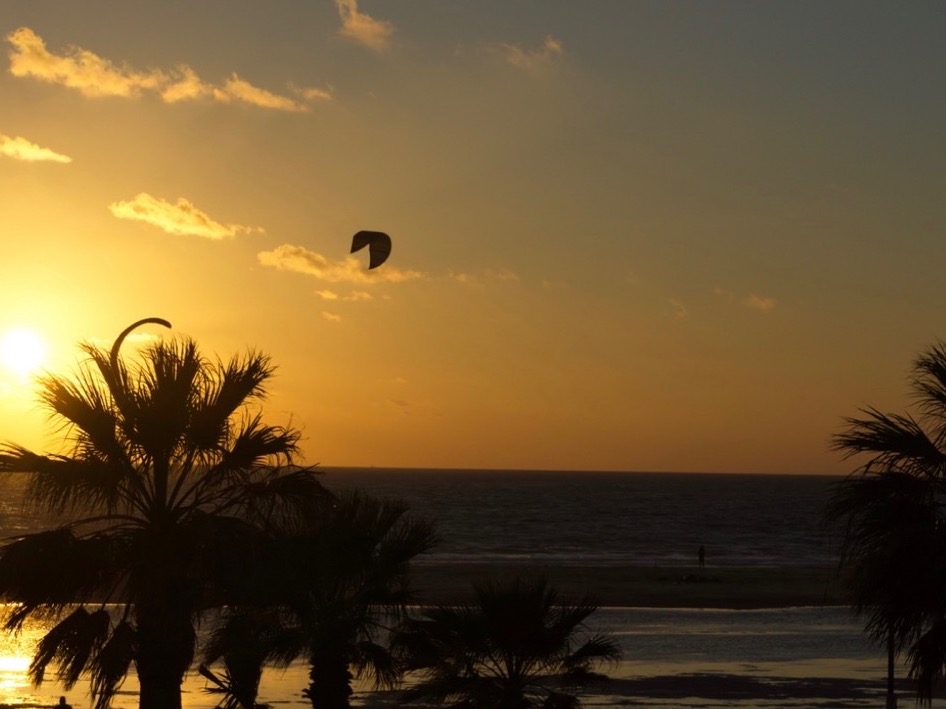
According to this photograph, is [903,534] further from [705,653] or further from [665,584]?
[665,584]

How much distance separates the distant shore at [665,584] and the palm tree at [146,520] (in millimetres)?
36970

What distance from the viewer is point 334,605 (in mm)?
17672

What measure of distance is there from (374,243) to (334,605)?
6.55m

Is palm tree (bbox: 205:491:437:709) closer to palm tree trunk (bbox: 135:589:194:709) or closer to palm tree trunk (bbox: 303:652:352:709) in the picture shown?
palm tree trunk (bbox: 303:652:352:709)

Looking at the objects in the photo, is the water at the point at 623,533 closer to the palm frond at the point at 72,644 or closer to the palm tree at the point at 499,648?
the palm tree at the point at 499,648

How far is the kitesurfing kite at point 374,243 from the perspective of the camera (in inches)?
818

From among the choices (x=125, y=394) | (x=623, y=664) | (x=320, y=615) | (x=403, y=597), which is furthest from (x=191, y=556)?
(x=623, y=664)

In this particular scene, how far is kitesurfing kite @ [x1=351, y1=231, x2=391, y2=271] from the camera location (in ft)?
68.2

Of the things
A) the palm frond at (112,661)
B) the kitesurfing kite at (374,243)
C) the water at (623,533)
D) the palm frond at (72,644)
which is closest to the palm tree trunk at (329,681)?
the palm frond at (112,661)

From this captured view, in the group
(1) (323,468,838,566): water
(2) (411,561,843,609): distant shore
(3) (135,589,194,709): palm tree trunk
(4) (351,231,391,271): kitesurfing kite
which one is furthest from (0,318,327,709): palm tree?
(1) (323,468,838,566): water

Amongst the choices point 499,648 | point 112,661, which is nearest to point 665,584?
point 499,648

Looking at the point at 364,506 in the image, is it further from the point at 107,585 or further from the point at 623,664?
the point at 623,664

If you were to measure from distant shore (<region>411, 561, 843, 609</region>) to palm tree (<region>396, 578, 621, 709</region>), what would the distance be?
34680mm

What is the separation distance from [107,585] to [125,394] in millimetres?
2296
